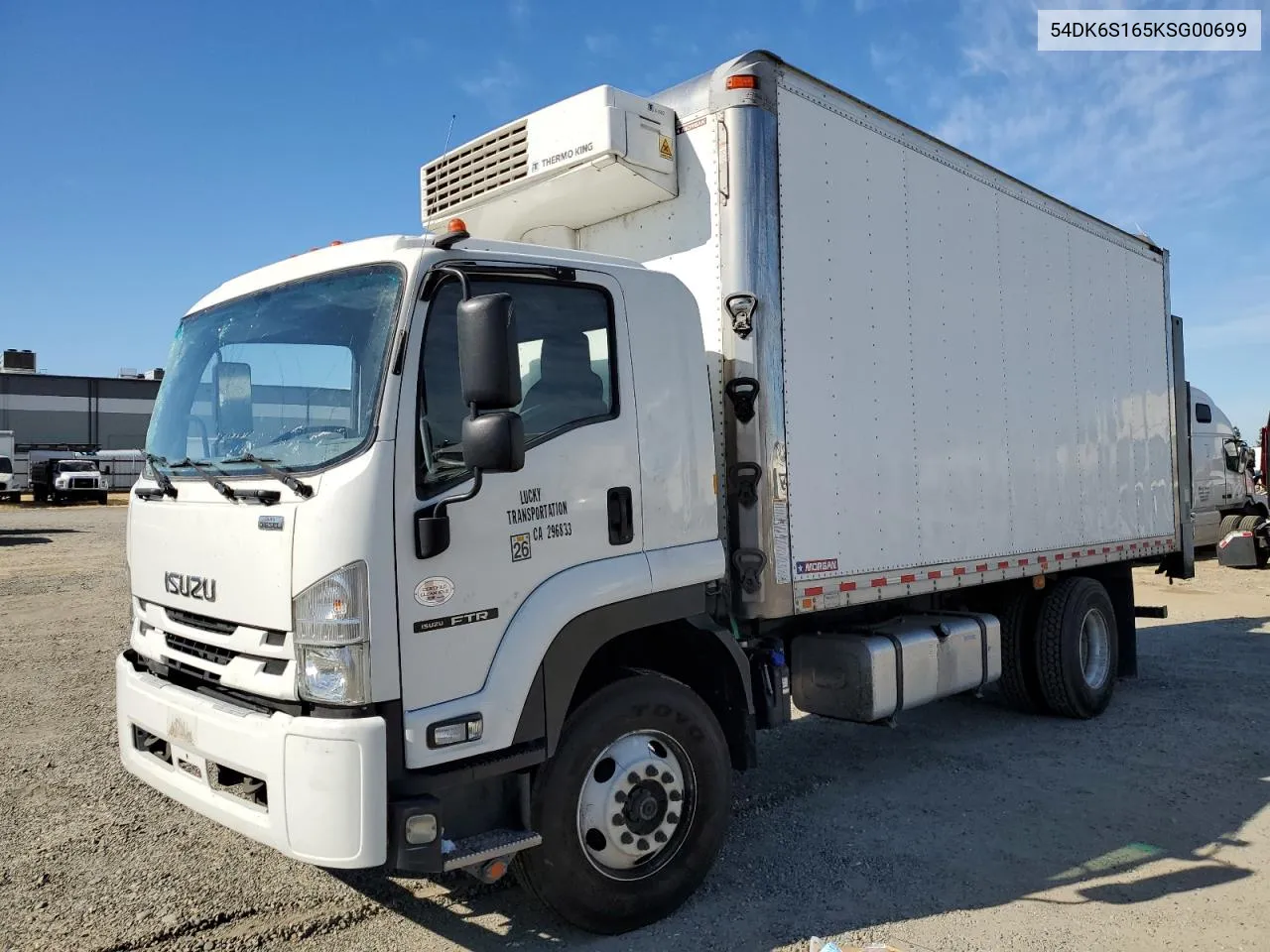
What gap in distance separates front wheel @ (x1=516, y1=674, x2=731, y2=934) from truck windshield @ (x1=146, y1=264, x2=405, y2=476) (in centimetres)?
149

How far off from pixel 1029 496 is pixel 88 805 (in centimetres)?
616

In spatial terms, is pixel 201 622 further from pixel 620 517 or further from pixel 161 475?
pixel 620 517

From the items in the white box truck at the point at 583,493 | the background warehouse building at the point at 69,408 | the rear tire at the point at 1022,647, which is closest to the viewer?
the white box truck at the point at 583,493

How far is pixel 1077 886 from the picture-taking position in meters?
4.24

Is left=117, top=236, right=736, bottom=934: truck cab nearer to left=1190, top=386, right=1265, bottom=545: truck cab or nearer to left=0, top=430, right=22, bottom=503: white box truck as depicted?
left=1190, top=386, right=1265, bottom=545: truck cab

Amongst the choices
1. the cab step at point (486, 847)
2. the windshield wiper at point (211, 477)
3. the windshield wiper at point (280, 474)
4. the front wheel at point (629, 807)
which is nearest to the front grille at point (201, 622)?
the windshield wiper at point (211, 477)

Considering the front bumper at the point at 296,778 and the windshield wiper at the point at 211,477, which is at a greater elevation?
the windshield wiper at the point at 211,477

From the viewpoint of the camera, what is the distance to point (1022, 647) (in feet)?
23.7

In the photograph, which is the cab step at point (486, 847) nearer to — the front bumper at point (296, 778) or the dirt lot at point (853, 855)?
the front bumper at point (296, 778)

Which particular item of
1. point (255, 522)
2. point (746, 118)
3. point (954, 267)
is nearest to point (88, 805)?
point (255, 522)

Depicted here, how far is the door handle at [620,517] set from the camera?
12.5 feet

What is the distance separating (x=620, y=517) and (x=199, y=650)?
5.64 feet

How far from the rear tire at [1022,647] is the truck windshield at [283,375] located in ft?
18.4

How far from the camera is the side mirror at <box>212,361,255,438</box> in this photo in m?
3.67
